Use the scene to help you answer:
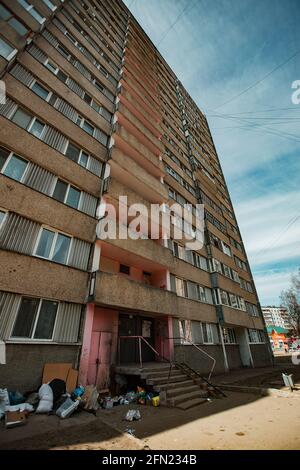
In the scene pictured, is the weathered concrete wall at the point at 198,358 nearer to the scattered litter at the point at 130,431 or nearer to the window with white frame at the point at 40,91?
the scattered litter at the point at 130,431

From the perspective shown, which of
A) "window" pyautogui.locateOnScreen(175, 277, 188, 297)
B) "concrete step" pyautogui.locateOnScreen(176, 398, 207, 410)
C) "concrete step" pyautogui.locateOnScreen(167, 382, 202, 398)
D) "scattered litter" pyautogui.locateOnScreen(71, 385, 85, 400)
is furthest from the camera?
"window" pyautogui.locateOnScreen(175, 277, 188, 297)

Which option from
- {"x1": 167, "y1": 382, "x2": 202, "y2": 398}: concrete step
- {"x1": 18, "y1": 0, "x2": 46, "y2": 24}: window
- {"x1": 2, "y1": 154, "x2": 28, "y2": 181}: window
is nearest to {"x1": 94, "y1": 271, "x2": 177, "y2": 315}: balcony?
{"x1": 167, "y1": 382, "x2": 202, "y2": 398}: concrete step

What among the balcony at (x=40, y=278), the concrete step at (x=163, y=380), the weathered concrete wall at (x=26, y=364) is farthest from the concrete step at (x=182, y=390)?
the balcony at (x=40, y=278)

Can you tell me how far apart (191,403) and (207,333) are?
837cm

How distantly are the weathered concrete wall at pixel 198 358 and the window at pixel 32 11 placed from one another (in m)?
21.2

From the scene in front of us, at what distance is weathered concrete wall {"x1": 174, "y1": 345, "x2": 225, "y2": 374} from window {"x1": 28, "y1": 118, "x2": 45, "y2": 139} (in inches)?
523

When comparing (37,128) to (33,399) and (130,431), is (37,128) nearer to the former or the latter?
(33,399)

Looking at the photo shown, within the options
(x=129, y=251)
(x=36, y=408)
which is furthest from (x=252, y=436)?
(x=129, y=251)

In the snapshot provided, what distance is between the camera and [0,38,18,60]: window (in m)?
10.2

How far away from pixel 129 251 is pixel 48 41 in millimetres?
14479

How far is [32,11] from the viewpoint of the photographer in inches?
511

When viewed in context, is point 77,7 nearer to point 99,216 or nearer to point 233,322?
point 99,216

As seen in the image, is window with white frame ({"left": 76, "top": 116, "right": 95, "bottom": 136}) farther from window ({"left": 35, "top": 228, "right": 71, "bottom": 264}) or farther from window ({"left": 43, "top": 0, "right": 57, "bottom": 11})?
window ({"left": 43, "top": 0, "right": 57, "bottom": 11})

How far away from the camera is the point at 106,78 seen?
1731 cm
